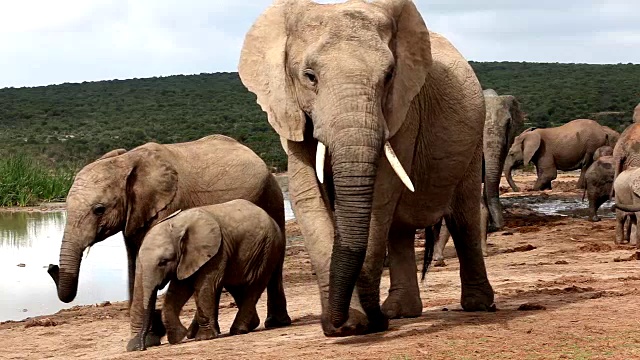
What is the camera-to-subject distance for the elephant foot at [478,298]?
28.2 feet

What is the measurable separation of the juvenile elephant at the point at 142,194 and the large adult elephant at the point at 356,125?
2.01 metres

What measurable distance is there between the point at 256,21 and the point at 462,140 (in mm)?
1716

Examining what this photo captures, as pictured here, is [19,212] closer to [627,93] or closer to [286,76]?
[286,76]

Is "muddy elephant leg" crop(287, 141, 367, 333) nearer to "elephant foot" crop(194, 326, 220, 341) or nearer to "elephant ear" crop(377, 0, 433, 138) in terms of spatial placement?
"elephant ear" crop(377, 0, 433, 138)

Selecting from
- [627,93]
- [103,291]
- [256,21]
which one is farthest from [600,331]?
[627,93]

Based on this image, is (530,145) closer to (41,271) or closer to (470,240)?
(41,271)

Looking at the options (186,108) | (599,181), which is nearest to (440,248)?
(599,181)

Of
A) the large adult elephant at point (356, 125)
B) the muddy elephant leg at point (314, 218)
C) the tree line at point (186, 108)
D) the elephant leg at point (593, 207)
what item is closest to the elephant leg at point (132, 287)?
the large adult elephant at point (356, 125)

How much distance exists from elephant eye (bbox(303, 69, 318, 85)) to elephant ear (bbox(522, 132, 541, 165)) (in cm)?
1849

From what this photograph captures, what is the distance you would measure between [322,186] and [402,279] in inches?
64.7

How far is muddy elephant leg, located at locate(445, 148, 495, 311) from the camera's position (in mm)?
8656

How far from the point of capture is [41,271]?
50.9 feet

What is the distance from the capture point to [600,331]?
6812 millimetres

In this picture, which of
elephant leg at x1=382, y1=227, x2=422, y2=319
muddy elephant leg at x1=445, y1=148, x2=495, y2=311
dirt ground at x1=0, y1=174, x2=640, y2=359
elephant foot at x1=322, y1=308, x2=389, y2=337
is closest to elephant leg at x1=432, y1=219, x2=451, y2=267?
dirt ground at x1=0, y1=174, x2=640, y2=359
